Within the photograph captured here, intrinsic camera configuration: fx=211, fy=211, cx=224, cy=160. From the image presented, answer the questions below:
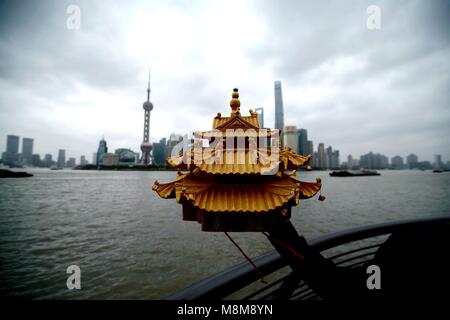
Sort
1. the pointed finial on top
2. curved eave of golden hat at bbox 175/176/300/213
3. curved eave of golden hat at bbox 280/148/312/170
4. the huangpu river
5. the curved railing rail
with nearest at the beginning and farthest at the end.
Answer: the curved railing rail → curved eave of golden hat at bbox 175/176/300/213 → curved eave of golden hat at bbox 280/148/312/170 → the pointed finial on top → the huangpu river

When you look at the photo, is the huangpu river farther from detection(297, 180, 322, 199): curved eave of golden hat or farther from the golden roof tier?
detection(297, 180, 322, 199): curved eave of golden hat

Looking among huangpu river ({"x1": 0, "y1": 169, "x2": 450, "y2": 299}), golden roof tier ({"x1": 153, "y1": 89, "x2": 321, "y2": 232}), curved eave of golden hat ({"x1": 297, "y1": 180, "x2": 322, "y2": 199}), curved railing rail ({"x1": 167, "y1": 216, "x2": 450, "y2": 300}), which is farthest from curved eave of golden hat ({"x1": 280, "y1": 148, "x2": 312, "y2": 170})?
huangpu river ({"x1": 0, "y1": 169, "x2": 450, "y2": 299})

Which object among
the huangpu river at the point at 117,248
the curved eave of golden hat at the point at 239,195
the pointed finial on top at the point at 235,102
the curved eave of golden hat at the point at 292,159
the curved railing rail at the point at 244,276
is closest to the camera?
the curved railing rail at the point at 244,276

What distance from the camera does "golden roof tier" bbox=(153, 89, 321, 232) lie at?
8.77 feet

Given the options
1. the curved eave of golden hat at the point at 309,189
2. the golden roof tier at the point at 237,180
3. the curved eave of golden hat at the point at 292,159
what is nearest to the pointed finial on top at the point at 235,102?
the golden roof tier at the point at 237,180

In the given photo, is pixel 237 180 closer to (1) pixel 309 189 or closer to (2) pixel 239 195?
(2) pixel 239 195

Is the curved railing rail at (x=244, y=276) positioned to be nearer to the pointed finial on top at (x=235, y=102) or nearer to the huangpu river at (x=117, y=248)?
the pointed finial on top at (x=235, y=102)

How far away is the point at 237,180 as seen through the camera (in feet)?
9.91

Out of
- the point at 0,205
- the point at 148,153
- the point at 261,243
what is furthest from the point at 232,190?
the point at 148,153

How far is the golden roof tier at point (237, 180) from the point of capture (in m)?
2.67

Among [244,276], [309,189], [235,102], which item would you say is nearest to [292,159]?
[309,189]

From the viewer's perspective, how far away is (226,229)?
2688mm

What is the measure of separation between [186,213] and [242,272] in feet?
4.47
